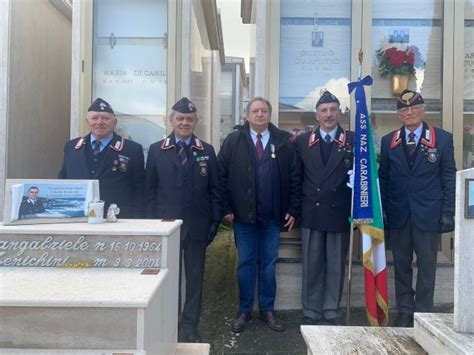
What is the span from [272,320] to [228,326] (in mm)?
369

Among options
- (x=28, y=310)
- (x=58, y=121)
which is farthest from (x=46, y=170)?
(x=28, y=310)

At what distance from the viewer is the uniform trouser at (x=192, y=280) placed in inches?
137

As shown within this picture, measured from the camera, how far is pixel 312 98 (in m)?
4.55

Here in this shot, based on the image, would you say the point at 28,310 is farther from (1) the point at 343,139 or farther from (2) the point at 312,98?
(2) the point at 312,98

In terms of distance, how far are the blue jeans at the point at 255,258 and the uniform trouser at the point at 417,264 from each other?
974 mm

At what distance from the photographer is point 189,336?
11.2 feet

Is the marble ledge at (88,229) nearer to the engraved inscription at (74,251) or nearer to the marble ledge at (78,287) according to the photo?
the engraved inscription at (74,251)

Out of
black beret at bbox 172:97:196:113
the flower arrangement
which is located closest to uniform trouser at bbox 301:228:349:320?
black beret at bbox 172:97:196:113

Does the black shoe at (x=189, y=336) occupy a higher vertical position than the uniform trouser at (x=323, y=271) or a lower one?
lower

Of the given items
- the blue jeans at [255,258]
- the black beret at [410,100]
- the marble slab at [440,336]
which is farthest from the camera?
the blue jeans at [255,258]

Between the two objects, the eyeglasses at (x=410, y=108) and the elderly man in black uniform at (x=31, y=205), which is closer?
the elderly man in black uniform at (x=31, y=205)

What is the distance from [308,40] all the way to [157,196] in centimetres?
223

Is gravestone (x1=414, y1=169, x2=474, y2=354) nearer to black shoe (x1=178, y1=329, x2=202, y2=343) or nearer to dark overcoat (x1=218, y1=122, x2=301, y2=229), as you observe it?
dark overcoat (x1=218, y1=122, x2=301, y2=229)

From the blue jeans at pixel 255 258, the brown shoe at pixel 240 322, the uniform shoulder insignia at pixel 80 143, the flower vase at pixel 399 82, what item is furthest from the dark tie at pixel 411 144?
the uniform shoulder insignia at pixel 80 143
